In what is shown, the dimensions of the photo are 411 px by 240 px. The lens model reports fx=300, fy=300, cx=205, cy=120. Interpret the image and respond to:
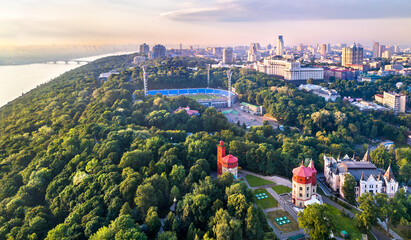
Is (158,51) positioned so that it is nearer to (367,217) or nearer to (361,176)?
(361,176)

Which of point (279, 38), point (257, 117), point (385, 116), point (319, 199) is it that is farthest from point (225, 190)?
point (279, 38)

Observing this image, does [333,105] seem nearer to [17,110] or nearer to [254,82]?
[254,82]

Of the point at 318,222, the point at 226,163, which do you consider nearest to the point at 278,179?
the point at 226,163

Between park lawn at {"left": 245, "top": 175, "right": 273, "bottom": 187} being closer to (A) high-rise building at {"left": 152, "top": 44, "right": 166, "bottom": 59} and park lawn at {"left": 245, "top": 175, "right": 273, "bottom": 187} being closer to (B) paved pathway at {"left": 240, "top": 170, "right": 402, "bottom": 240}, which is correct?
(B) paved pathway at {"left": 240, "top": 170, "right": 402, "bottom": 240}

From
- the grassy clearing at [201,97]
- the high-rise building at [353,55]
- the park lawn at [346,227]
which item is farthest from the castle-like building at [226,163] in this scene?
the high-rise building at [353,55]

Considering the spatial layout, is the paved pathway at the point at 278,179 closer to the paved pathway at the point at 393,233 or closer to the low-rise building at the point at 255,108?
the paved pathway at the point at 393,233
